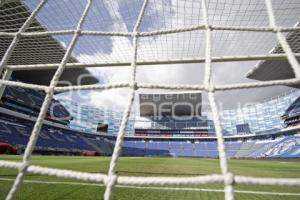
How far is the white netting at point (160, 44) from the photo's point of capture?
1.12 m

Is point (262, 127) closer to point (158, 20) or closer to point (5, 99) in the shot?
point (5, 99)

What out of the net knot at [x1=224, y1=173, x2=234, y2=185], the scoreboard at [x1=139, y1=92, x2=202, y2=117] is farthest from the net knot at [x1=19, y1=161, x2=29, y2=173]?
the scoreboard at [x1=139, y1=92, x2=202, y2=117]

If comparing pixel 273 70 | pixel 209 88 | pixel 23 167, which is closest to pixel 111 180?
pixel 23 167

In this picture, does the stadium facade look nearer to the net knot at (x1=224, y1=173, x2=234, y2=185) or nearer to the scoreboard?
the scoreboard

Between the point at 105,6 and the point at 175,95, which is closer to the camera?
the point at 105,6

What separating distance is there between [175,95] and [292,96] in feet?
64.6

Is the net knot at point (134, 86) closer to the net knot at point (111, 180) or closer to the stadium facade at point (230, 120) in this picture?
the net knot at point (111, 180)

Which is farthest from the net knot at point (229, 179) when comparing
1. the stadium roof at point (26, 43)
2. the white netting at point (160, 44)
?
the stadium roof at point (26, 43)

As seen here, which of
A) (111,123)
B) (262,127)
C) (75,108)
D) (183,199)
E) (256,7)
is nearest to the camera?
(183,199)

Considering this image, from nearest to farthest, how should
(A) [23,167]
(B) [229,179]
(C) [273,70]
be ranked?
(B) [229,179] < (A) [23,167] < (C) [273,70]

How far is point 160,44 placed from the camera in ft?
14.8

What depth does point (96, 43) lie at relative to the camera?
16.5ft

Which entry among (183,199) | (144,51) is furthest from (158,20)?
(183,199)

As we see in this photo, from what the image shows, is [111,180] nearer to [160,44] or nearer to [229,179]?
[229,179]
